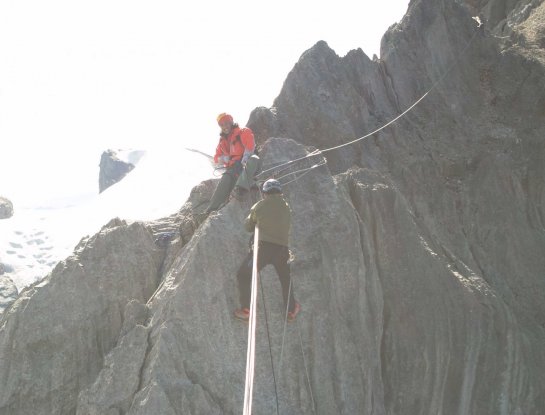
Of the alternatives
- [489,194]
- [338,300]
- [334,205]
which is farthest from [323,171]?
[489,194]

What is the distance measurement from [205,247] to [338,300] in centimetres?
284

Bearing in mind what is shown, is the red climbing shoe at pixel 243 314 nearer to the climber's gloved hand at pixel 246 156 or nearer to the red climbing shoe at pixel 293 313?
the red climbing shoe at pixel 293 313

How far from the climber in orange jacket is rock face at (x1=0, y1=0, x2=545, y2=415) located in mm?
585

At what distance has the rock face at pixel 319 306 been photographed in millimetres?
10492

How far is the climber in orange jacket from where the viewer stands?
529 inches

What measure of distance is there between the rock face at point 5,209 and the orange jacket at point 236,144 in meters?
144

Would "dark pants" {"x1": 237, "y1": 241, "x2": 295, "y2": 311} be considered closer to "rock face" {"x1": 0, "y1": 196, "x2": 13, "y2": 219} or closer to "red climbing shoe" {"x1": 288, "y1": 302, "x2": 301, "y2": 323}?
"red climbing shoe" {"x1": 288, "y1": 302, "x2": 301, "y2": 323}

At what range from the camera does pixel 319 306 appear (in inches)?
456

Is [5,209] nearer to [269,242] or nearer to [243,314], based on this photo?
[243,314]

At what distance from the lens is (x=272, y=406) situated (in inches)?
411

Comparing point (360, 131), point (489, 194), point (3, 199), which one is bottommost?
point (489, 194)

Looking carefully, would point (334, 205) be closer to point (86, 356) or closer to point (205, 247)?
point (205, 247)

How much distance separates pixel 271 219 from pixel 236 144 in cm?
389

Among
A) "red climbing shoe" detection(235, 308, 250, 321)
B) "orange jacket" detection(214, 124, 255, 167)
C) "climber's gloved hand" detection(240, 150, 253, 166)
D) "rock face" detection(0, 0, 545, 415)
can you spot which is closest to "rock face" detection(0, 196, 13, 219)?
"rock face" detection(0, 0, 545, 415)
